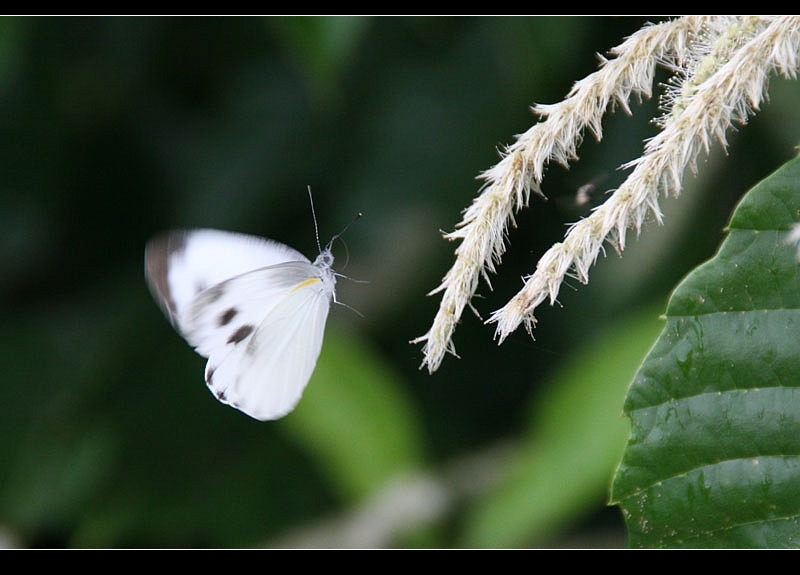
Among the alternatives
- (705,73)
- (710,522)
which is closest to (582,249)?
(705,73)

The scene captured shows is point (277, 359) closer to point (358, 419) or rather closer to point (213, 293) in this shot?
point (213, 293)

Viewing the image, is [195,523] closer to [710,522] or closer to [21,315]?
[21,315]

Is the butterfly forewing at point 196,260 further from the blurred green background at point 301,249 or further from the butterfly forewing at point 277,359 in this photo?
the blurred green background at point 301,249

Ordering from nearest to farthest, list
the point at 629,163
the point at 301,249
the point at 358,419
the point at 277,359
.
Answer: the point at 629,163, the point at 277,359, the point at 358,419, the point at 301,249

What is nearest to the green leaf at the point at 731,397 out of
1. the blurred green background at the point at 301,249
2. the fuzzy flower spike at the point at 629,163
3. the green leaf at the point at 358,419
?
the fuzzy flower spike at the point at 629,163

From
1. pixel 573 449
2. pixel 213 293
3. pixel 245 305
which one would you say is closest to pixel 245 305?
pixel 245 305

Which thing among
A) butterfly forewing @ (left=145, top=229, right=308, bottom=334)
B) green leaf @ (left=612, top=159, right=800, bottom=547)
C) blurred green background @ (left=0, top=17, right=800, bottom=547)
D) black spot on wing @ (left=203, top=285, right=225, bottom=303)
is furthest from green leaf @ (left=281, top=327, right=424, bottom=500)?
green leaf @ (left=612, top=159, right=800, bottom=547)
